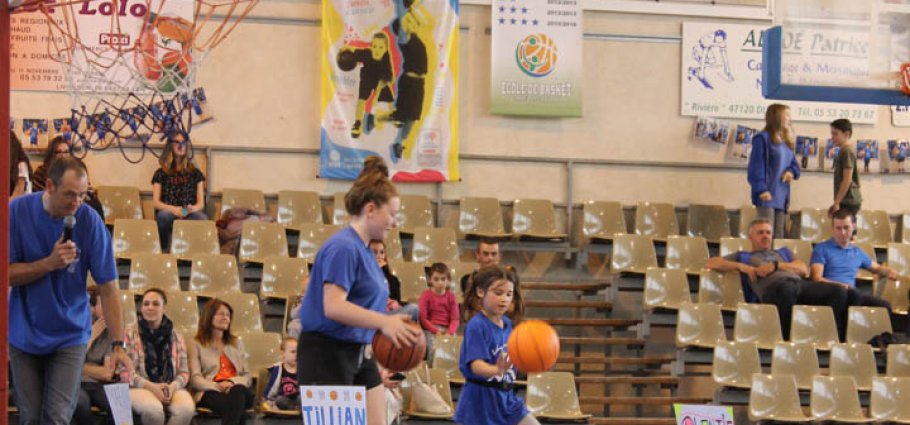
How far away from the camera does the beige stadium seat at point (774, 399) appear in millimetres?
9945

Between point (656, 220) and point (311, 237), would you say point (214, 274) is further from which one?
point (656, 220)

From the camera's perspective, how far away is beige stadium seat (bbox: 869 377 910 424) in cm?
1018

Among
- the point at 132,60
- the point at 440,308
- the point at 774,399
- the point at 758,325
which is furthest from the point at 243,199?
the point at 774,399

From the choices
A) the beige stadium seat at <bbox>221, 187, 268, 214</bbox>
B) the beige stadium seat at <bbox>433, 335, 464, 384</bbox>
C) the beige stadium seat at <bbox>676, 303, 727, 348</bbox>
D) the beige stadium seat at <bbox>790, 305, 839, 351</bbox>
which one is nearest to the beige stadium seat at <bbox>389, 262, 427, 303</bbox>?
the beige stadium seat at <bbox>433, 335, 464, 384</bbox>

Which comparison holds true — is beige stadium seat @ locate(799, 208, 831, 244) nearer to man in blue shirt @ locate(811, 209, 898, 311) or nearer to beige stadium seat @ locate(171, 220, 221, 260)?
man in blue shirt @ locate(811, 209, 898, 311)

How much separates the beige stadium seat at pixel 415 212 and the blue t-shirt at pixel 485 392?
5.98m

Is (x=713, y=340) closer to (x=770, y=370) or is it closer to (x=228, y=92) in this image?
(x=770, y=370)

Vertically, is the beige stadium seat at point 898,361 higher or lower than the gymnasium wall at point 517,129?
lower

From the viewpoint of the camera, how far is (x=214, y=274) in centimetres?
1117

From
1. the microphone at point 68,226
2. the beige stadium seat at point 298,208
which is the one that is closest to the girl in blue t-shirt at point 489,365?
the microphone at point 68,226

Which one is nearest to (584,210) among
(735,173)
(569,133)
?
(569,133)

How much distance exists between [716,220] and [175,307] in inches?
236

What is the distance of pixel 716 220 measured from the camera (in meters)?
13.8

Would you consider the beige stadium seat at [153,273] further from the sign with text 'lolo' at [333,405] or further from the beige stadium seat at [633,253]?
the sign with text 'lolo' at [333,405]
